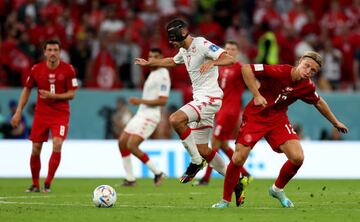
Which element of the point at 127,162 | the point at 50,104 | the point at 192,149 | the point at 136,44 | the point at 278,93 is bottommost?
the point at 127,162

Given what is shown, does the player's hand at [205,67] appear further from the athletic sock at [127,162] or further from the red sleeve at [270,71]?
the athletic sock at [127,162]

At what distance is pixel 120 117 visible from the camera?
24219 millimetres

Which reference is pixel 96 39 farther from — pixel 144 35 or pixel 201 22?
pixel 201 22

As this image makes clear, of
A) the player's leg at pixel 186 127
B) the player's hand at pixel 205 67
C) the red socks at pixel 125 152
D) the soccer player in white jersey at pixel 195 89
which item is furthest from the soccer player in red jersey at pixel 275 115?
the red socks at pixel 125 152

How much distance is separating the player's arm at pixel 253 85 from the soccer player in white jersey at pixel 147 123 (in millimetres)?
6148

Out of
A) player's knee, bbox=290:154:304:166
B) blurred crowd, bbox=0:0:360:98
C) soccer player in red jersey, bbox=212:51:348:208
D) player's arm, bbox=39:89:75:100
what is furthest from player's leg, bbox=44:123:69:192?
blurred crowd, bbox=0:0:360:98

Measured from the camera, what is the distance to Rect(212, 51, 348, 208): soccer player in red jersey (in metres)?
12.9

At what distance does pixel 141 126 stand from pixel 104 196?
19.4ft

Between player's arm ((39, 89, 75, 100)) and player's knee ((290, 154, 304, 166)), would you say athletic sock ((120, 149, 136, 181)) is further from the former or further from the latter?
player's knee ((290, 154, 304, 166))

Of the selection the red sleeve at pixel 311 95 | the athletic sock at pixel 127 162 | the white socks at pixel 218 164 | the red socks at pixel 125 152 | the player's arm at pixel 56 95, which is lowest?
the athletic sock at pixel 127 162

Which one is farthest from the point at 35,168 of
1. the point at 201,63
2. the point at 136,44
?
the point at 136,44

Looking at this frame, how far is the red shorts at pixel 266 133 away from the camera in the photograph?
13023mm

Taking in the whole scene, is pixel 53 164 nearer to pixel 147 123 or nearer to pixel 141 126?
pixel 141 126

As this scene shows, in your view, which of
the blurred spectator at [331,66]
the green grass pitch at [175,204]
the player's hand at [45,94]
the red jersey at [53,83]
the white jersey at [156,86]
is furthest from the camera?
the blurred spectator at [331,66]
